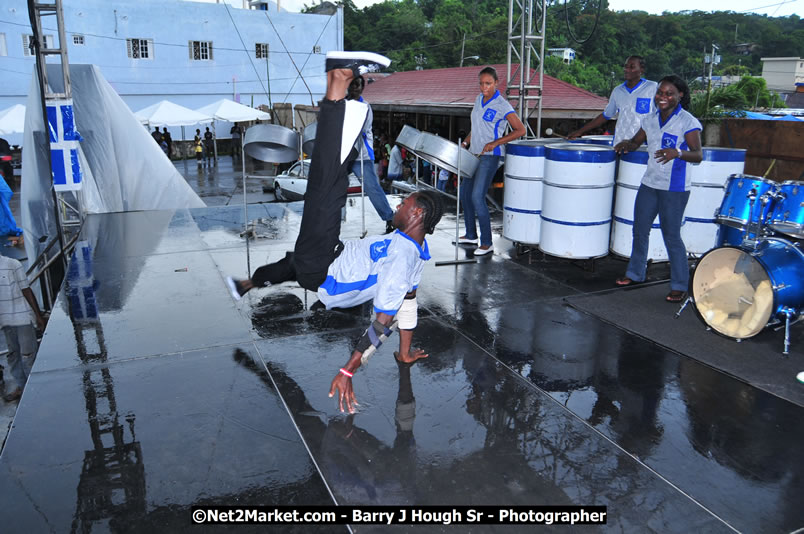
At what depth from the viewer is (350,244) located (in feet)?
12.6

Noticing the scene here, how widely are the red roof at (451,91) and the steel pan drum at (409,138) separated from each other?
7.16 meters

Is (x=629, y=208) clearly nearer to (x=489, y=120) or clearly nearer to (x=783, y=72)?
(x=489, y=120)

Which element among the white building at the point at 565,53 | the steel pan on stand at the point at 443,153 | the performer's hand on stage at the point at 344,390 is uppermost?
the white building at the point at 565,53


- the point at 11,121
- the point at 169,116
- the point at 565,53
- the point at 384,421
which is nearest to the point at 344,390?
the point at 384,421

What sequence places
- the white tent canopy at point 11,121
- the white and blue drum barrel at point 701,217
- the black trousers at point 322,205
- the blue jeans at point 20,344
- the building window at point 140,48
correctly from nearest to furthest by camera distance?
the black trousers at point 322,205 < the blue jeans at point 20,344 < the white and blue drum barrel at point 701,217 < the white tent canopy at point 11,121 < the building window at point 140,48

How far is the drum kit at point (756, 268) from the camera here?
13.0 feet

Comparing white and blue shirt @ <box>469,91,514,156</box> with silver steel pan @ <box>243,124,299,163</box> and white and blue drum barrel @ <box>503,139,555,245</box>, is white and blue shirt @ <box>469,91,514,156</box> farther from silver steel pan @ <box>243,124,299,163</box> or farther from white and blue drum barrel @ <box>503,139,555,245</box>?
silver steel pan @ <box>243,124,299,163</box>

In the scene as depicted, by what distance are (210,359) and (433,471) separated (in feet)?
6.18

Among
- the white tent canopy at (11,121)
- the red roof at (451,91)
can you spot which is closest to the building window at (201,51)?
the red roof at (451,91)

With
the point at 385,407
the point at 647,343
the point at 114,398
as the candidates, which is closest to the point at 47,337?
the point at 114,398

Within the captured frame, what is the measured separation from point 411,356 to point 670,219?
8.83 feet

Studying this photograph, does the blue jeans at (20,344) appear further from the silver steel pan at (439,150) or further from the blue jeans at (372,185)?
the silver steel pan at (439,150)

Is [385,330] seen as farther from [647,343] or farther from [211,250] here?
[211,250]

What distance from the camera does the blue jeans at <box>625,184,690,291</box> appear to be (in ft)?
16.8
